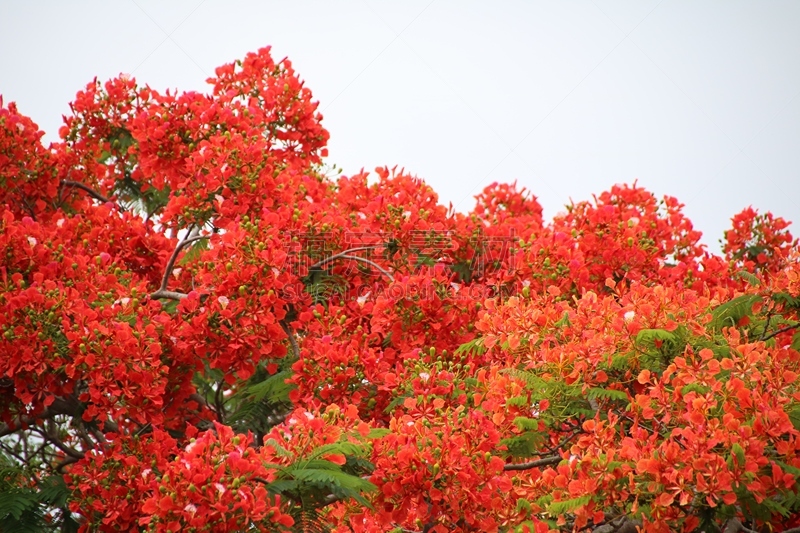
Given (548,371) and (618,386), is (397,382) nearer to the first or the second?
(548,371)

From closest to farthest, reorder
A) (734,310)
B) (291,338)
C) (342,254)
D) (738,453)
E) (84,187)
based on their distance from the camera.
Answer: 1. (738,453)
2. (734,310)
3. (291,338)
4. (342,254)
5. (84,187)

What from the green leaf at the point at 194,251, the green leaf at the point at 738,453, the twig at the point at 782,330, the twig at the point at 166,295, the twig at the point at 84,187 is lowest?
the green leaf at the point at 738,453

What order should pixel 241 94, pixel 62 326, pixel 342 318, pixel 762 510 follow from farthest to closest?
pixel 241 94, pixel 342 318, pixel 62 326, pixel 762 510

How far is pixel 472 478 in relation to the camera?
14.6 feet

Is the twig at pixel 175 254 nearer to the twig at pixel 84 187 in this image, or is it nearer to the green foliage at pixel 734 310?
the twig at pixel 84 187

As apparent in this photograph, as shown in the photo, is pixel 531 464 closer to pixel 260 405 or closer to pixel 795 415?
pixel 795 415

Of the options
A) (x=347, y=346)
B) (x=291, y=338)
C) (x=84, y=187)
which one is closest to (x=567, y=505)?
(x=347, y=346)

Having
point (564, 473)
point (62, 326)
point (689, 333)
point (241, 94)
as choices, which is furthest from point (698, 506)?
point (241, 94)

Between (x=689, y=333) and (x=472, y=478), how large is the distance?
4.58ft

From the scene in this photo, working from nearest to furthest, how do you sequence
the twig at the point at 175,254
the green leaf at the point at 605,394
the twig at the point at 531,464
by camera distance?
the green leaf at the point at 605,394, the twig at the point at 531,464, the twig at the point at 175,254

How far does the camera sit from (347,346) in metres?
5.84

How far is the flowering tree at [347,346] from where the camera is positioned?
429 centimetres

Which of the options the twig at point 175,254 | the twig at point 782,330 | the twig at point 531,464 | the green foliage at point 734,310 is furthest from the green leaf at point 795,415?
the twig at point 175,254

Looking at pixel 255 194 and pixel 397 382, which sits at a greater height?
pixel 255 194
